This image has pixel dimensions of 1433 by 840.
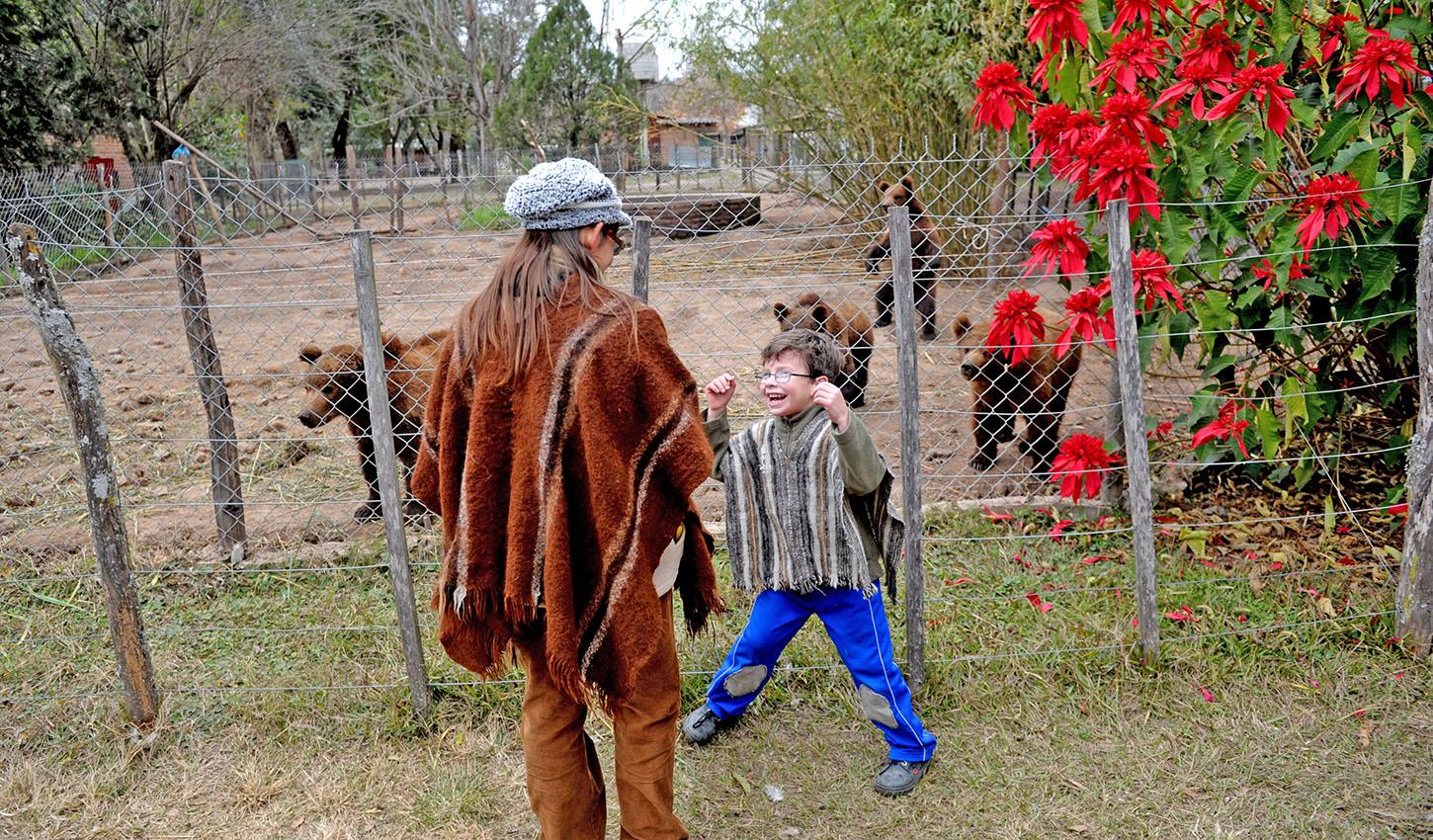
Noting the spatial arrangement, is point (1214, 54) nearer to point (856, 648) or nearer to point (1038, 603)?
point (1038, 603)

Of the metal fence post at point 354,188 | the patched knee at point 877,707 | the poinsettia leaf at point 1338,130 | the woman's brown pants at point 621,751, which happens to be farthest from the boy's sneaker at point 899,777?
the metal fence post at point 354,188

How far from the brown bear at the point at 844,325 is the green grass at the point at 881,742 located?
2.29 m

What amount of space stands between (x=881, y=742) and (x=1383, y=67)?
2.74m

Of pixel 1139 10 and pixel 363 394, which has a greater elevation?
pixel 1139 10

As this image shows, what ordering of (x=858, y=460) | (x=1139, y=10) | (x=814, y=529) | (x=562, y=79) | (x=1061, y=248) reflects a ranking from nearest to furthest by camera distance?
1. (x=858, y=460)
2. (x=814, y=529)
3. (x=1139, y=10)
4. (x=1061, y=248)
5. (x=562, y=79)

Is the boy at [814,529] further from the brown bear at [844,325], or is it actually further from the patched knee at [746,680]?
the brown bear at [844,325]

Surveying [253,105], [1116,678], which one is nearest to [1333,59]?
[1116,678]

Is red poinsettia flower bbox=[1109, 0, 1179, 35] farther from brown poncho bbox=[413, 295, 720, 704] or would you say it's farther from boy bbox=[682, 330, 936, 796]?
brown poncho bbox=[413, 295, 720, 704]

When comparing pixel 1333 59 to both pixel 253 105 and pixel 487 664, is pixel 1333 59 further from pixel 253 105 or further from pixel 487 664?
pixel 253 105

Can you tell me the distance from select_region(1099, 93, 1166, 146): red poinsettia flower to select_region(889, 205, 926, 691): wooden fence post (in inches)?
31.4

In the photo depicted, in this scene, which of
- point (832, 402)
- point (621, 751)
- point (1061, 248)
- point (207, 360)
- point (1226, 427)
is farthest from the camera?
point (207, 360)

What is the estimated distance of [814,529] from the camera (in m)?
2.94

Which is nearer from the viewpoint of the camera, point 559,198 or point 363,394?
point 559,198

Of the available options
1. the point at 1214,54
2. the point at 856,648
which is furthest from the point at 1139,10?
the point at 856,648
